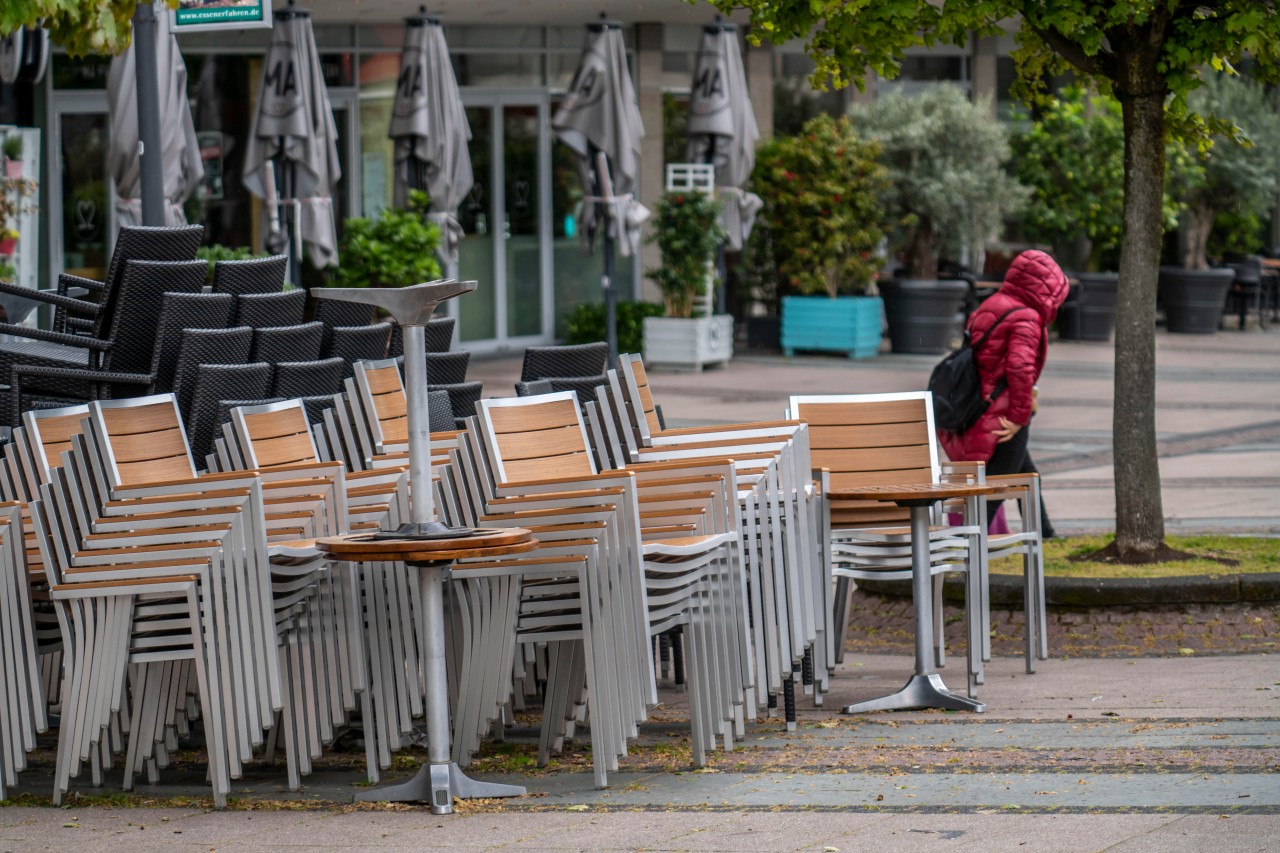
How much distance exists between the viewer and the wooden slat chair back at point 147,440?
245 inches

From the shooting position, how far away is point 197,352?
7.75 m

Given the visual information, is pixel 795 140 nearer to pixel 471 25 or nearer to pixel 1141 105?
pixel 471 25

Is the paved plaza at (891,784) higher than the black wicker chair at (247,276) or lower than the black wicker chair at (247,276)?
lower

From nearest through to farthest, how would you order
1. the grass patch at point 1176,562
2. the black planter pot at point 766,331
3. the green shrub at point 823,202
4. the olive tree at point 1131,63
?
the olive tree at point 1131,63 < the grass patch at point 1176,562 < the green shrub at point 823,202 < the black planter pot at point 766,331

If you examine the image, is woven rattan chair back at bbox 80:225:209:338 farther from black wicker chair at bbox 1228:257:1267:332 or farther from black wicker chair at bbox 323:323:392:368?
black wicker chair at bbox 1228:257:1267:332

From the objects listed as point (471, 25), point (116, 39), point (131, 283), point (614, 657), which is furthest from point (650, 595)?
point (471, 25)

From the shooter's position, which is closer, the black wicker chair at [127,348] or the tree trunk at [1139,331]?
the black wicker chair at [127,348]

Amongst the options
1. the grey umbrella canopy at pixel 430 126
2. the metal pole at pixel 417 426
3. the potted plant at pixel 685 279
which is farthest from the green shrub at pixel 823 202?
the metal pole at pixel 417 426

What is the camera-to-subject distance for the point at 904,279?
21.9 meters

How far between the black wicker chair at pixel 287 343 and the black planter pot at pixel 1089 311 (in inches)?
660

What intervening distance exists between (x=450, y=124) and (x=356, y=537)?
1235cm

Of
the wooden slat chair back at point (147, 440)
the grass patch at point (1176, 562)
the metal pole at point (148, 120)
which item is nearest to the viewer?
the wooden slat chair back at point (147, 440)

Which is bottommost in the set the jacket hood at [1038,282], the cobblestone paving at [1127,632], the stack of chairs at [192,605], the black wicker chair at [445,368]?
the cobblestone paving at [1127,632]

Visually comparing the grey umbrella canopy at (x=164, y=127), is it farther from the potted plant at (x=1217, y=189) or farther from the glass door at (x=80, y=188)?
the potted plant at (x=1217, y=189)
